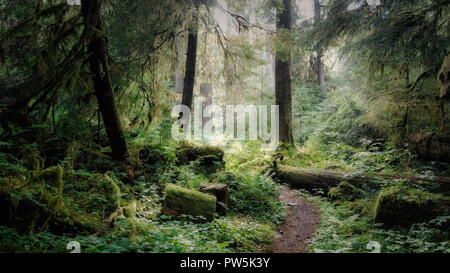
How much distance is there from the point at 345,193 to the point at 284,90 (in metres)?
6.78

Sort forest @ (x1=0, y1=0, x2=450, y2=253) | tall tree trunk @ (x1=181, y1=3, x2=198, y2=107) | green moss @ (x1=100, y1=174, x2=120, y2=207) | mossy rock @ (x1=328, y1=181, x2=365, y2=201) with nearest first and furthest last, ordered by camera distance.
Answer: forest @ (x1=0, y1=0, x2=450, y2=253) < green moss @ (x1=100, y1=174, x2=120, y2=207) < mossy rock @ (x1=328, y1=181, x2=365, y2=201) < tall tree trunk @ (x1=181, y1=3, x2=198, y2=107)

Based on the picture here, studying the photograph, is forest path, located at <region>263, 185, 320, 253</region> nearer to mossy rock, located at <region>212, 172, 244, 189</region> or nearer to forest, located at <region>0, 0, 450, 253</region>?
forest, located at <region>0, 0, 450, 253</region>

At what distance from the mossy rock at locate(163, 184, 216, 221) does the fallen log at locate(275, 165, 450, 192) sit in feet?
13.4

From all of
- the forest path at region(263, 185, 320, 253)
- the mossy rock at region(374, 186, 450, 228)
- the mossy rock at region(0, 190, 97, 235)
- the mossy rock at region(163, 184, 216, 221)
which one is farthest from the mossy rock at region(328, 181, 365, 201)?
the mossy rock at region(0, 190, 97, 235)

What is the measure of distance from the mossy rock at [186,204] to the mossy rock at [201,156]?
2.63m

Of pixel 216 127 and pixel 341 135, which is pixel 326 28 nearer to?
pixel 341 135

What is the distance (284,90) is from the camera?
42.7 feet

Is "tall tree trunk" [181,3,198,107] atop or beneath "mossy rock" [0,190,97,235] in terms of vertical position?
atop

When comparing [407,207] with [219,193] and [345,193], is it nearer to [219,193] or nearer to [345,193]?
[345,193]

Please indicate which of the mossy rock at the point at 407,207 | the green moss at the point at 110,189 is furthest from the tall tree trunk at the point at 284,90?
Result: the green moss at the point at 110,189

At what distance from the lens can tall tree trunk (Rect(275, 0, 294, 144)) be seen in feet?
41.9

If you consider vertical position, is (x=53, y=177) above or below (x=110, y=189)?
above

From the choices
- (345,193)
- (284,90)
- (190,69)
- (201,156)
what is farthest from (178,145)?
(284,90)

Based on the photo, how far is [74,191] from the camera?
179 inches
